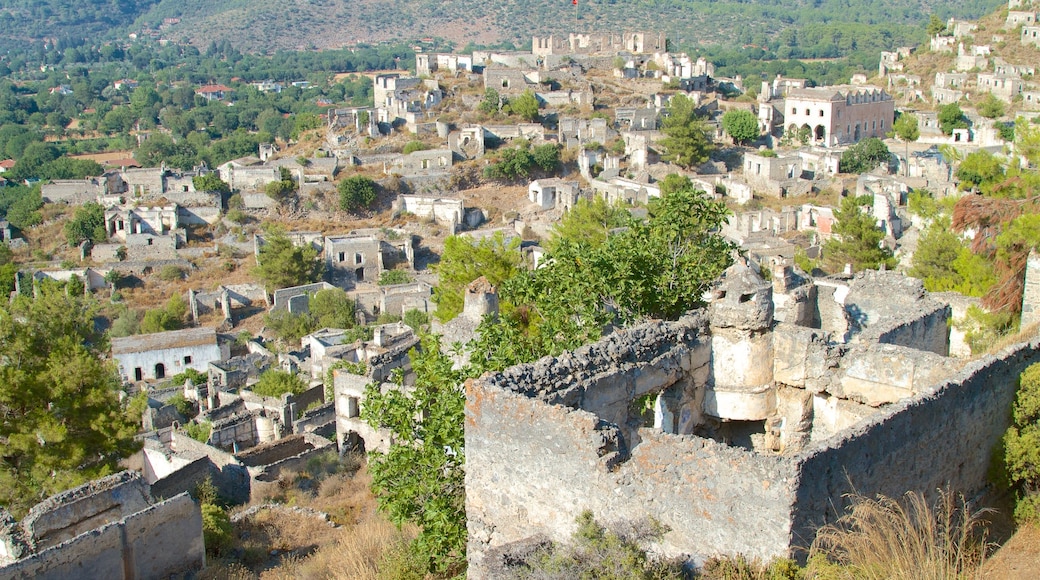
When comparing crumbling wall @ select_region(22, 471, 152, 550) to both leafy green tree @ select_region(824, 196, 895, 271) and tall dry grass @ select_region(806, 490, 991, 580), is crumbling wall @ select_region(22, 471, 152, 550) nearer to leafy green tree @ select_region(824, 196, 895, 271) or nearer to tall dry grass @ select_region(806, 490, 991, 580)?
tall dry grass @ select_region(806, 490, 991, 580)

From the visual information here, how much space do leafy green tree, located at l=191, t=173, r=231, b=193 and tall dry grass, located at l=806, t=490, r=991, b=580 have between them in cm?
4531

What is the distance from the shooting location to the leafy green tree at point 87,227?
4685 cm

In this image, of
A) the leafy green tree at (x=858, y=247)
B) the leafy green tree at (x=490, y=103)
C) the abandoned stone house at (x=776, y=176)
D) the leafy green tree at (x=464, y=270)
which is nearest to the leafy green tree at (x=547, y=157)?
the leafy green tree at (x=490, y=103)

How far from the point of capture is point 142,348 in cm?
3394

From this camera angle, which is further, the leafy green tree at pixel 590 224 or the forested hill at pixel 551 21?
the forested hill at pixel 551 21

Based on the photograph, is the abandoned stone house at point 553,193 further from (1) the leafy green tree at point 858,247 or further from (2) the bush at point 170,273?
(1) the leafy green tree at point 858,247

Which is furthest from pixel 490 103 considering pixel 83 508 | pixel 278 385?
pixel 83 508

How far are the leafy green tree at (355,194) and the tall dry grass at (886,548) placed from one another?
42.2 metres

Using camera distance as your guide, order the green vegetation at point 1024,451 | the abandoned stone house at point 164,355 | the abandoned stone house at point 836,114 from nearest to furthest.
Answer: the green vegetation at point 1024,451
the abandoned stone house at point 164,355
the abandoned stone house at point 836,114

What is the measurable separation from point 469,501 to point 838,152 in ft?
144

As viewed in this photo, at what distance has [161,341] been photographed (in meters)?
34.0

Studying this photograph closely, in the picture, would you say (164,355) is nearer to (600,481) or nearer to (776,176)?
(776,176)

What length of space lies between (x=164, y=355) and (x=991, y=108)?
155 ft

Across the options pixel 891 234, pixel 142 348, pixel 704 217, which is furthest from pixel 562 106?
pixel 704 217
